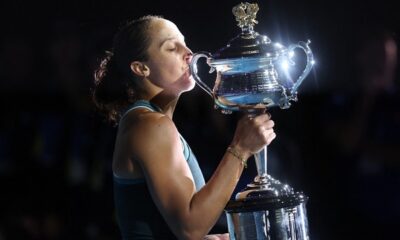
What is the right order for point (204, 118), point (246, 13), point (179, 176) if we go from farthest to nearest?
point (204, 118) < point (246, 13) < point (179, 176)

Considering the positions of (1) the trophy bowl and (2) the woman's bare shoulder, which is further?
(1) the trophy bowl

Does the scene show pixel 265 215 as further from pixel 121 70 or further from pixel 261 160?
pixel 121 70

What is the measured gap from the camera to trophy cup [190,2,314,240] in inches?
83.3

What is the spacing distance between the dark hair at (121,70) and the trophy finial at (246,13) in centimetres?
19

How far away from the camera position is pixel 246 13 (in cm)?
223

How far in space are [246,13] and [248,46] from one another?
0.40ft

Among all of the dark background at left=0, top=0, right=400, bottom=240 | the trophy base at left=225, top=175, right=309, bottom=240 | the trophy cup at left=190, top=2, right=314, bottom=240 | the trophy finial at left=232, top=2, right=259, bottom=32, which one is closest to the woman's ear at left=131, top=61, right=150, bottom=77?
the trophy cup at left=190, top=2, right=314, bottom=240

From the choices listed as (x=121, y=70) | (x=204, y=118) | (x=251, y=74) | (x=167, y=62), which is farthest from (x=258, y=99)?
(x=204, y=118)

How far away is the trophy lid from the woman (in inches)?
4.1

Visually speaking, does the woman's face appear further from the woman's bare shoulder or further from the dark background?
the dark background

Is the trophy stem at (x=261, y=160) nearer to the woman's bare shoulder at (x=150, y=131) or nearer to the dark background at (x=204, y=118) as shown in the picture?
the woman's bare shoulder at (x=150, y=131)

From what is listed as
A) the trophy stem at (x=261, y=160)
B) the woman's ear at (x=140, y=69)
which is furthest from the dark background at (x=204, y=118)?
the woman's ear at (x=140, y=69)

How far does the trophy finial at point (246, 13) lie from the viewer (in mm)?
2211

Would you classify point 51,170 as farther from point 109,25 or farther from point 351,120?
point 351,120
